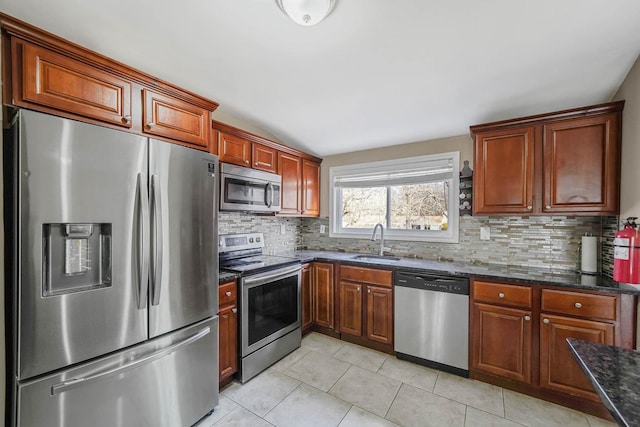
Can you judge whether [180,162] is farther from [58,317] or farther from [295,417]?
[295,417]

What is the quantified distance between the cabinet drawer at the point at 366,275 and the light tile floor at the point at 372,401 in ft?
2.45

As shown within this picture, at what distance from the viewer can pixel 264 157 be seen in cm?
283

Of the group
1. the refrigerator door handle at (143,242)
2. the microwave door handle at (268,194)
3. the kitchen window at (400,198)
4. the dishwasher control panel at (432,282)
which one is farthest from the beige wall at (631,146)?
the refrigerator door handle at (143,242)

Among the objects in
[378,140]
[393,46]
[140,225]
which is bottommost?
[140,225]

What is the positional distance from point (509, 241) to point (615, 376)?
6.69 ft

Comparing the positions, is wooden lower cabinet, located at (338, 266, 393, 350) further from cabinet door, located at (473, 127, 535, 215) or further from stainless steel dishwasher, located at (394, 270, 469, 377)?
cabinet door, located at (473, 127, 535, 215)

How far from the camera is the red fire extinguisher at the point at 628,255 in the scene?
155 cm

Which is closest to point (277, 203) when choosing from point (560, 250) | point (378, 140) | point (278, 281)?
point (278, 281)

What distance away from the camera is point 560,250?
93.5 inches

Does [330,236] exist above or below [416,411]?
above

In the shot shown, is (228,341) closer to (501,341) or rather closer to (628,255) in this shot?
(501,341)

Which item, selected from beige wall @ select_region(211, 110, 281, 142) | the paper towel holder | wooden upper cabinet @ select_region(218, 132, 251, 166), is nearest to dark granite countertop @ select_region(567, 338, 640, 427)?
the paper towel holder

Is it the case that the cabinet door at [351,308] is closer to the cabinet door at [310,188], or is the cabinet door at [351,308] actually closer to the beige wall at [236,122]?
the cabinet door at [310,188]

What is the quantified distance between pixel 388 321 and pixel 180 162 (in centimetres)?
228
